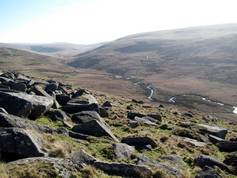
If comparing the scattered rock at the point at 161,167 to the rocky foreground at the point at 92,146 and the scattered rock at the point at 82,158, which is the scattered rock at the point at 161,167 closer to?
the rocky foreground at the point at 92,146

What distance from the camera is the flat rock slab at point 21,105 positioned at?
25134 mm

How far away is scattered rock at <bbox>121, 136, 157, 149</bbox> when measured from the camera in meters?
24.6

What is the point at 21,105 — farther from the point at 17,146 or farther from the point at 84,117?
the point at 17,146

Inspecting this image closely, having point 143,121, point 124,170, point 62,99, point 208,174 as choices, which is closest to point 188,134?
point 143,121

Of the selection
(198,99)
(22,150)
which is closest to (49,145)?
(22,150)

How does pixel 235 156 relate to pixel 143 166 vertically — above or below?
below

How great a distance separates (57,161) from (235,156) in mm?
14010

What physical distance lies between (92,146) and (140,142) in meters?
4.30

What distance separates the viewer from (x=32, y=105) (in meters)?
26.5

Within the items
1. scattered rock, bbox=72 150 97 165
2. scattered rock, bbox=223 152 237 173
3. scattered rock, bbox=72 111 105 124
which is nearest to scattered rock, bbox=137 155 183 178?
scattered rock, bbox=72 150 97 165

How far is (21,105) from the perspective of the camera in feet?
83.4

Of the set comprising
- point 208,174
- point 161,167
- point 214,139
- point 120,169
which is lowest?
point 214,139

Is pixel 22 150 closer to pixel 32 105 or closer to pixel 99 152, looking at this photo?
pixel 99 152

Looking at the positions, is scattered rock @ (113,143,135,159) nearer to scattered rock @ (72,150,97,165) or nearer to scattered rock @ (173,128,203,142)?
scattered rock @ (72,150,97,165)
